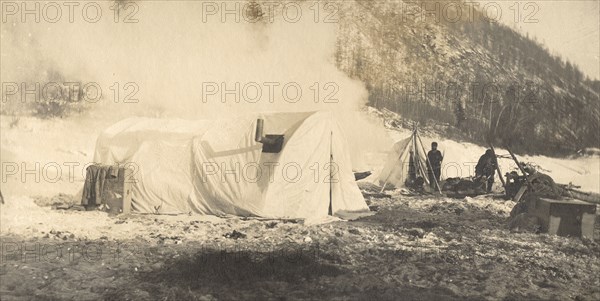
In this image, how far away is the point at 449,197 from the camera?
6980mm

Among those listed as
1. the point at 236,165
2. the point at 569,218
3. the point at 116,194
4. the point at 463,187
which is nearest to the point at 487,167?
the point at 463,187

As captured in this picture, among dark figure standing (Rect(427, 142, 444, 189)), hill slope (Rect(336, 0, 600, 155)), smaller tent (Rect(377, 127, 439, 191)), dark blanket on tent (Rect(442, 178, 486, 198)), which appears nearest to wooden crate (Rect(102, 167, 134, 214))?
hill slope (Rect(336, 0, 600, 155))

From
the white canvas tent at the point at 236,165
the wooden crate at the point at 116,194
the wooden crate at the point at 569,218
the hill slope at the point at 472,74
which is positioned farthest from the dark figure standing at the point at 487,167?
the wooden crate at the point at 116,194

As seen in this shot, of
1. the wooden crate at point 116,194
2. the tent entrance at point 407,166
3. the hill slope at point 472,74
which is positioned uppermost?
the hill slope at point 472,74

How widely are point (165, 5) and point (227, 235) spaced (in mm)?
2978

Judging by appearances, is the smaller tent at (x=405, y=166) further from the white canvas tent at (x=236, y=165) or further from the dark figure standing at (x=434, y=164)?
the white canvas tent at (x=236, y=165)

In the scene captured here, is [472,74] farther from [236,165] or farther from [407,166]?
[236,165]

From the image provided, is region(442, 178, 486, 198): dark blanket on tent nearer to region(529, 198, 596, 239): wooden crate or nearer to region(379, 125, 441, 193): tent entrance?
region(379, 125, 441, 193): tent entrance

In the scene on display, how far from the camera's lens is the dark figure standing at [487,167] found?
19.5 feet

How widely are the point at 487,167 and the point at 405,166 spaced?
1728 millimetres

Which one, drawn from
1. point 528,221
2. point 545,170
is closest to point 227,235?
point 528,221

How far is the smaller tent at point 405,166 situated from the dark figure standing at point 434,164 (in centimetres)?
7

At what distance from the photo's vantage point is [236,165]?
6.14 metres

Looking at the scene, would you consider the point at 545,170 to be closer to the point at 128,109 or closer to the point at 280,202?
the point at 280,202
